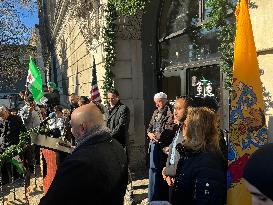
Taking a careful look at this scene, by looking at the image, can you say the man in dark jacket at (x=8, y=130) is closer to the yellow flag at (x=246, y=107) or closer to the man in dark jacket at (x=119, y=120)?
the man in dark jacket at (x=119, y=120)

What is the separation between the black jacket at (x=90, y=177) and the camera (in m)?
2.05

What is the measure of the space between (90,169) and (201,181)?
30.5 inches

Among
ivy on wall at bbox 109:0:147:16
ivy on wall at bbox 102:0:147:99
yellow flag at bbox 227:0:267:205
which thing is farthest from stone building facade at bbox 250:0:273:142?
ivy on wall at bbox 102:0:147:99

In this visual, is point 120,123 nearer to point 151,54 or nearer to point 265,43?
point 151,54

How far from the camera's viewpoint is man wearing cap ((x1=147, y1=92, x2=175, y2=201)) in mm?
5508

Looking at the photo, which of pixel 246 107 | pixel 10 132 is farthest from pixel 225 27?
pixel 10 132

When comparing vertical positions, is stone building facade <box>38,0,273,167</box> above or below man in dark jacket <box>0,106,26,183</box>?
above

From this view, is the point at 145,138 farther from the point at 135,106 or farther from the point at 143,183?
the point at 143,183

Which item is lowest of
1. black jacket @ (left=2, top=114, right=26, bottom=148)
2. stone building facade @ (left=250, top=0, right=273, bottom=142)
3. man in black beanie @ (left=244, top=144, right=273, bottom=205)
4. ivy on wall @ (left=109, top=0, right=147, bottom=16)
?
black jacket @ (left=2, top=114, right=26, bottom=148)

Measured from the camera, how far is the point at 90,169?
2.13 metres

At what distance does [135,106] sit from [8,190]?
3.51 meters

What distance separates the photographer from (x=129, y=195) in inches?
249

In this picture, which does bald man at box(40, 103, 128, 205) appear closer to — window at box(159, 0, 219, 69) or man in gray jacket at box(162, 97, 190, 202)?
man in gray jacket at box(162, 97, 190, 202)

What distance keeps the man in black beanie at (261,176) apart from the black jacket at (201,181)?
119 cm
